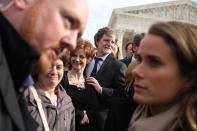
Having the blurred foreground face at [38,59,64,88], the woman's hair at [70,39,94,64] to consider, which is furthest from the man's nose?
the woman's hair at [70,39,94,64]

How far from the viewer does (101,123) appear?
3416mm

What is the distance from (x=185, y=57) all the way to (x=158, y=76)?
0.20 metres

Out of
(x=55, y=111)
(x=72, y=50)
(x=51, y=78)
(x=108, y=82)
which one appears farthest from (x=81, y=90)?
(x=72, y=50)

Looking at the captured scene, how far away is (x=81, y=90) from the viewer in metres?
3.46

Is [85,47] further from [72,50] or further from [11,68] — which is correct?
[11,68]

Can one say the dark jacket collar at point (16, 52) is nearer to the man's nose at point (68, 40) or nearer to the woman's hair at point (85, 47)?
the man's nose at point (68, 40)

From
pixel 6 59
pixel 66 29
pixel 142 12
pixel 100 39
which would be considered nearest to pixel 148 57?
pixel 66 29

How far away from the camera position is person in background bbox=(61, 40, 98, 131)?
3.39 meters

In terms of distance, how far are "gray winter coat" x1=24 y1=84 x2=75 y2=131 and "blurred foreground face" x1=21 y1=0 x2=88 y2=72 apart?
132 cm

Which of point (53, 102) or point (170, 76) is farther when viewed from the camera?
point (53, 102)

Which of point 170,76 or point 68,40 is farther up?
point 68,40

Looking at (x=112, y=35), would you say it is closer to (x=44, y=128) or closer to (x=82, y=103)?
(x=82, y=103)

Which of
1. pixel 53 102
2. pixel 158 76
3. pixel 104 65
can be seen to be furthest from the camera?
pixel 104 65

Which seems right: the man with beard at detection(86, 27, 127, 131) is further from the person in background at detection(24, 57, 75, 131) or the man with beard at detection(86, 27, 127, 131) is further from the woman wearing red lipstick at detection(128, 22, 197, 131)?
the woman wearing red lipstick at detection(128, 22, 197, 131)
